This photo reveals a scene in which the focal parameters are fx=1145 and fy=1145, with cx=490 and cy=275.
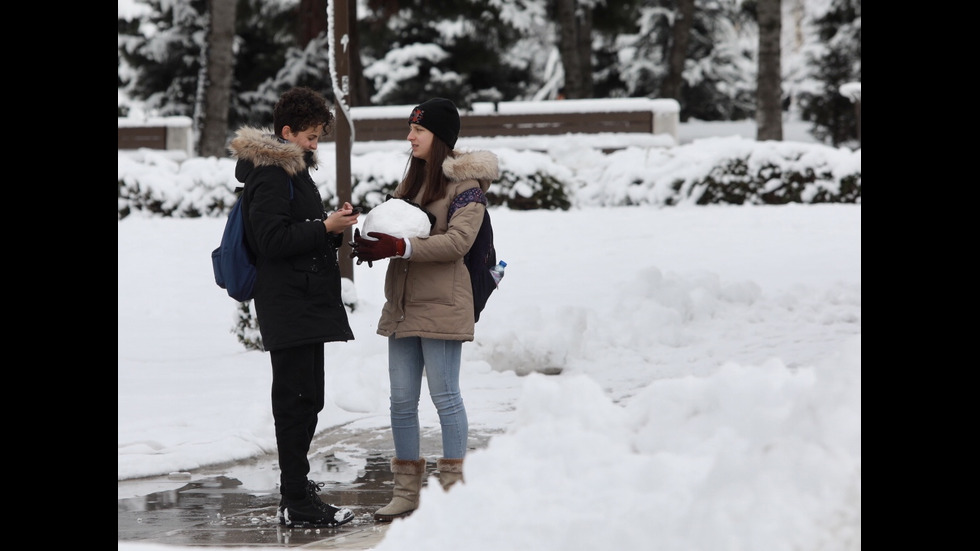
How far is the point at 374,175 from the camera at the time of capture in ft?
49.1

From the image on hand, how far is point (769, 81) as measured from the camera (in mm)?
20219

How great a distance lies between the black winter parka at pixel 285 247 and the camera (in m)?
4.61

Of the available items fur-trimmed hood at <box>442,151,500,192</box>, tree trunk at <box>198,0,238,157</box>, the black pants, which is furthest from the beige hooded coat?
tree trunk at <box>198,0,238,157</box>

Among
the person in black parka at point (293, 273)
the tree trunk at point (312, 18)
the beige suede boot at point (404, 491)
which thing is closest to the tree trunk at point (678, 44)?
the tree trunk at point (312, 18)

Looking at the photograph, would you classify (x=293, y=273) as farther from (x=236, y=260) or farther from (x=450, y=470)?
(x=450, y=470)

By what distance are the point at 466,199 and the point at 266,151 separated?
2.78 ft

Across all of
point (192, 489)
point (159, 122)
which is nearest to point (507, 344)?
point (192, 489)

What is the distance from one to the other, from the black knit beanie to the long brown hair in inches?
1.3

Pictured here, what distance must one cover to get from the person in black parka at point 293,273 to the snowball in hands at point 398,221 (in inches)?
3.7

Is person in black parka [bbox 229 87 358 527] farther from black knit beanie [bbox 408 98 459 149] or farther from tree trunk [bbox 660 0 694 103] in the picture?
tree trunk [bbox 660 0 694 103]

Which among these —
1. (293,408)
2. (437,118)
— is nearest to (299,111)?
(437,118)

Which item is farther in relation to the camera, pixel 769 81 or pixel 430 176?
pixel 769 81

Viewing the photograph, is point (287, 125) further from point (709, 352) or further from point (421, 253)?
point (709, 352)
